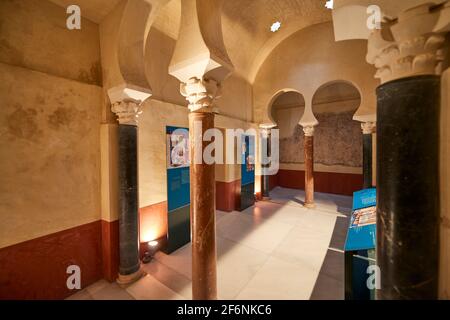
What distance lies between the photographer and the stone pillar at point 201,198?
263 centimetres

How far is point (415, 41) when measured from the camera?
1.35 metres

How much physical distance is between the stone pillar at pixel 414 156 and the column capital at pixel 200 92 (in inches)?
76.3

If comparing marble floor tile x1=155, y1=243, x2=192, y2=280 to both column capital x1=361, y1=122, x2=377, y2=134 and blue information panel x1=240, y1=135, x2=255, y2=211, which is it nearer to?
blue information panel x1=240, y1=135, x2=255, y2=211

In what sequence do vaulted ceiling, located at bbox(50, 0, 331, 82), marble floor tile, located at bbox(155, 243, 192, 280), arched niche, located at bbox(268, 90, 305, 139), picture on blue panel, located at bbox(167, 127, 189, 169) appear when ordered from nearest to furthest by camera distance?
marble floor tile, located at bbox(155, 243, 192, 280), vaulted ceiling, located at bbox(50, 0, 331, 82), picture on blue panel, located at bbox(167, 127, 189, 169), arched niche, located at bbox(268, 90, 305, 139)

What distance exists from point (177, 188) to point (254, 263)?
2542 mm

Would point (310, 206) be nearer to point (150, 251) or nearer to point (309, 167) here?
point (309, 167)

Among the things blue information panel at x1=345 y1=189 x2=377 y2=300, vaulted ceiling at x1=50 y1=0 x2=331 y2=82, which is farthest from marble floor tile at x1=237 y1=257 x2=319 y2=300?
vaulted ceiling at x1=50 y1=0 x2=331 y2=82

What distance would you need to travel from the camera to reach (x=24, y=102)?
112 inches

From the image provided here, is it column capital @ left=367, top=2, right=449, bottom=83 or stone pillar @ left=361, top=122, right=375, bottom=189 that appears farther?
stone pillar @ left=361, top=122, right=375, bottom=189

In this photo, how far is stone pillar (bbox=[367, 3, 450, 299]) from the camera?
1.34m

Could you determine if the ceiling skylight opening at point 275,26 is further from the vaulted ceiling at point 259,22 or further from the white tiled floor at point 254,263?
the white tiled floor at point 254,263

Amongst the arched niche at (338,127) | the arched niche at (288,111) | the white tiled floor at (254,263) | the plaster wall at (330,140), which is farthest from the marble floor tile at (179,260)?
the arched niche at (288,111)

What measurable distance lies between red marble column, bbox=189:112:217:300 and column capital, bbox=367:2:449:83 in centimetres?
198
